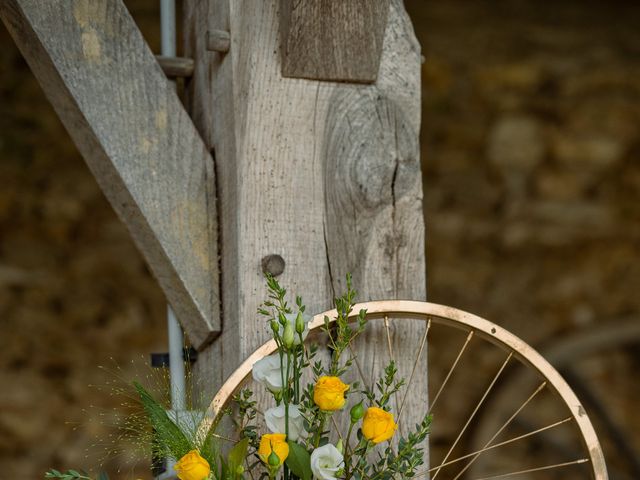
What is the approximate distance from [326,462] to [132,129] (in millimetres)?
568

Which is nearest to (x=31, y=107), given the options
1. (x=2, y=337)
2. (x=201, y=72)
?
(x=2, y=337)

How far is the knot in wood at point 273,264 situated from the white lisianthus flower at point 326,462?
0.36 meters

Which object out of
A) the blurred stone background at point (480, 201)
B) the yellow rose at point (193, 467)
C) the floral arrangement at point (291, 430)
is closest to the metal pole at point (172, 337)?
the floral arrangement at point (291, 430)

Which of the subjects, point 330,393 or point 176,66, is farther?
point 176,66

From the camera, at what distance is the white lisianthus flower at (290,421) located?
136 centimetres

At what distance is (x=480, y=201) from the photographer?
3.54 m

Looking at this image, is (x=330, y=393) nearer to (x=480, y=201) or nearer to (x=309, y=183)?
(x=309, y=183)

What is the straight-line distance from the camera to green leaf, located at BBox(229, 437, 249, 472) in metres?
1.33

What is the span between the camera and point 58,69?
5.16 feet

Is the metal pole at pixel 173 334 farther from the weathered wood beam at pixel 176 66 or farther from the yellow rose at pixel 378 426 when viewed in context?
the yellow rose at pixel 378 426

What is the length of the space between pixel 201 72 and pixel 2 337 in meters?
1.52

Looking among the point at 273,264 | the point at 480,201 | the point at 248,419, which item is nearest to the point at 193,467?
the point at 248,419

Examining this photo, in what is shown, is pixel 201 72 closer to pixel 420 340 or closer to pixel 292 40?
pixel 292 40

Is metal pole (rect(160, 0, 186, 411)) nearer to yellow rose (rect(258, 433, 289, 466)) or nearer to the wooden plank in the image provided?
the wooden plank
